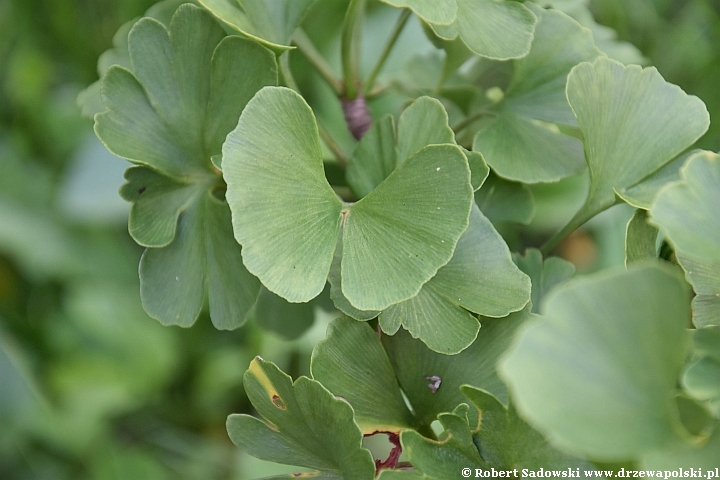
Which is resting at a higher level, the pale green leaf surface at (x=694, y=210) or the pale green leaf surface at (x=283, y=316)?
the pale green leaf surface at (x=694, y=210)

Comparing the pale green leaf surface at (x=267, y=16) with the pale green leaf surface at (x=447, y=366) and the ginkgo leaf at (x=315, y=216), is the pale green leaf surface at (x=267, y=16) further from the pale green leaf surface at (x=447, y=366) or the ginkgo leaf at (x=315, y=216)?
the pale green leaf surface at (x=447, y=366)

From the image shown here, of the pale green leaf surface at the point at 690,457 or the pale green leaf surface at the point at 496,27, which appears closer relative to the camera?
the pale green leaf surface at the point at 690,457

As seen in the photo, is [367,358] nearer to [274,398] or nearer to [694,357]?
[274,398]

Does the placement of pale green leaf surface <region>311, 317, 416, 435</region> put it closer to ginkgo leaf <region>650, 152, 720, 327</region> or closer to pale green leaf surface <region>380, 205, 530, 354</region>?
pale green leaf surface <region>380, 205, 530, 354</region>

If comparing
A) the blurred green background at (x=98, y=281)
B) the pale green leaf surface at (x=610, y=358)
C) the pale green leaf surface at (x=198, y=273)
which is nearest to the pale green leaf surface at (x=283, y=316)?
the pale green leaf surface at (x=198, y=273)

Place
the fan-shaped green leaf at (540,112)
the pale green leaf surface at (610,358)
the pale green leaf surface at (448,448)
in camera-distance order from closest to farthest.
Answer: the pale green leaf surface at (610,358) → the pale green leaf surface at (448,448) → the fan-shaped green leaf at (540,112)
